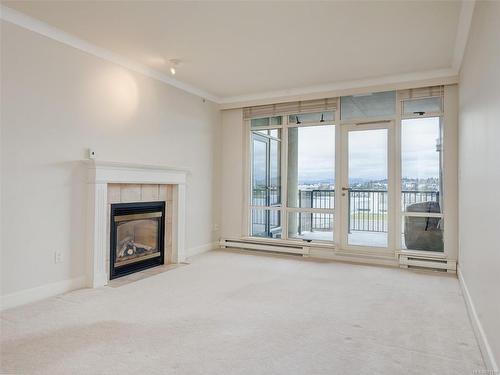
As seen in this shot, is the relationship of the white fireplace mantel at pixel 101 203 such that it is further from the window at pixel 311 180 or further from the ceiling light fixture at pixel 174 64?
the window at pixel 311 180

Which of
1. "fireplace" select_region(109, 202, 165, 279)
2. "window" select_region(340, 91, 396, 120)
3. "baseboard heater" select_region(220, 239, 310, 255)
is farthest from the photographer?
"baseboard heater" select_region(220, 239, 310, 255)

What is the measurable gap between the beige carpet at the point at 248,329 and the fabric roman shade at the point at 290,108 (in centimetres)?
263

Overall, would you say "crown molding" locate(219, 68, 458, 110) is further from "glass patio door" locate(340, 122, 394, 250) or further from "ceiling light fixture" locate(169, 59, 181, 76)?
"ceiling light fixture" locate(169, 59, 181, 76)

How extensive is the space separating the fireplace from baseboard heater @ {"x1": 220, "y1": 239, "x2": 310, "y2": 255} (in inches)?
54.0

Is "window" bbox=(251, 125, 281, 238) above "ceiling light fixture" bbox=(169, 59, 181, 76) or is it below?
below

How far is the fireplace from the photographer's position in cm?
395

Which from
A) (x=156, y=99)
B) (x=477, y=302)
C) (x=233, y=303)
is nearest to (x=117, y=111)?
(x=156, y=99)

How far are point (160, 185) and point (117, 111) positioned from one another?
3.71ft

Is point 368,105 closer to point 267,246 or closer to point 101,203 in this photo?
point 267,246

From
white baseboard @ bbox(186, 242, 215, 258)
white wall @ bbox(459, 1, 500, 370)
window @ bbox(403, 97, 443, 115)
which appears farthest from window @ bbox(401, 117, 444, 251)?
white baseboard @ bbox(186, 242, 215, 258)

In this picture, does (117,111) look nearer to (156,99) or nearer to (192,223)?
(156,99)

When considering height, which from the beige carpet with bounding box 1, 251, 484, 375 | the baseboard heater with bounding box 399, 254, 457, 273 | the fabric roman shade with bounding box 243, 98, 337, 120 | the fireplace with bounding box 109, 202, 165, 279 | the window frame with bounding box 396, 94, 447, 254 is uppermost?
the fabric roman shade with bounding box 243, 98, 337, 120

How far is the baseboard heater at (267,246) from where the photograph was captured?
17.3ft

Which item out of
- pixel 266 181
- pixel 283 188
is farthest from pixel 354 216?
pixel 266 181
